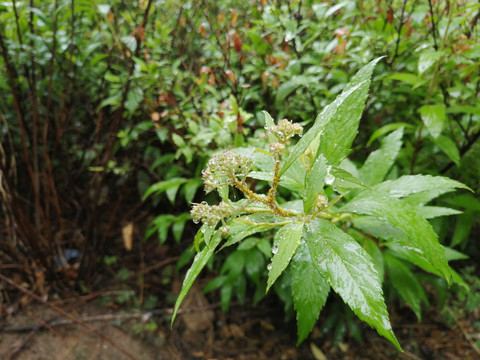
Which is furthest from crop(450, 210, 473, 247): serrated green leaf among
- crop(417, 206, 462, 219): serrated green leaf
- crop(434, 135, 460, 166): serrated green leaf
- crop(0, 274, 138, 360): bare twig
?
crop(0, 274, 138, 360): bare twig

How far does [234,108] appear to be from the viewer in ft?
4.92

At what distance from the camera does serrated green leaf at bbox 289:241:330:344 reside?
0.95 meters

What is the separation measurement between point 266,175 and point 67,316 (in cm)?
164

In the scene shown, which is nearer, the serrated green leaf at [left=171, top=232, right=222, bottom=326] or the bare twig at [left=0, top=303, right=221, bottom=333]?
the serrated green leaf at [left=171, top=232, right=222, bottom=326]

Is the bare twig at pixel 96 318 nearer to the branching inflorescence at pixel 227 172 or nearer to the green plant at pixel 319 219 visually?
the green plant at pixel 319 219

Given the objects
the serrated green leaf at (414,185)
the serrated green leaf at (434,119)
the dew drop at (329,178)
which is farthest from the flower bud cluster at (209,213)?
the serrated green leaf at (434,119)

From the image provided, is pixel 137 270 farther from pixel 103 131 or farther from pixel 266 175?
pixel 266 175

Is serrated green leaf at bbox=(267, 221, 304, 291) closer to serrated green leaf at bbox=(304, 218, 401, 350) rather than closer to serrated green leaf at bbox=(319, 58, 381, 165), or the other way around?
serrated green leaf at bbox=(304, 218, 401, 350)

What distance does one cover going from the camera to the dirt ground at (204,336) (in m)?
1.83

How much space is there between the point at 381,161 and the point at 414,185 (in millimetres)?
300

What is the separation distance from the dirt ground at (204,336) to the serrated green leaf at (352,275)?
1.58 m

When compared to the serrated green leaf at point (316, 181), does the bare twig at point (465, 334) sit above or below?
below

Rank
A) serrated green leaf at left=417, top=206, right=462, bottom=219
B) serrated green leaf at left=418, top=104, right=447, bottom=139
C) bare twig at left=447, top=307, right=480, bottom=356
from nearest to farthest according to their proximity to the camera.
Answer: serrated green leaf at left=417, top=206, right=462, bottom=219 < serrated green leaf at left=418, top=104, right=447, bottom=139 < bare twig at left=447, top=307, right=480, bottom=356

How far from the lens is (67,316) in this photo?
1.86 meters
